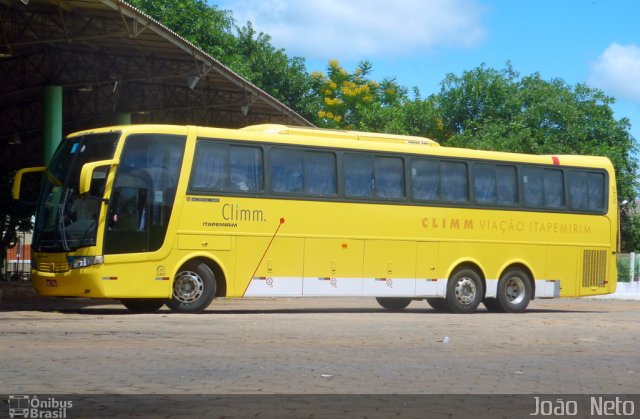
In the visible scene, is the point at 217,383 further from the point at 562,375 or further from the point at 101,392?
the point at 562,375

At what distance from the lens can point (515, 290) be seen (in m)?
25.7

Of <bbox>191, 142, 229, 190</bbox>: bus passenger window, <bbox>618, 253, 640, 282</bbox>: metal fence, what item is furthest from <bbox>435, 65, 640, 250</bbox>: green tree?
<bbox>191, 142, 229, 190</bbox>: bus passenger window

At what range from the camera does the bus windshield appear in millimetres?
20344

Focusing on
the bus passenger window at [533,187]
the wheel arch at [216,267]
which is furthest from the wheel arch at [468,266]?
the wheel arch at [216,267]

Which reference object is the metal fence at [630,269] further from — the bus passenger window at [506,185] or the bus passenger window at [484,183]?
the bus passenger window at [484,183]

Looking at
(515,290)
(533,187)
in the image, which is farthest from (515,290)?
(533,187)

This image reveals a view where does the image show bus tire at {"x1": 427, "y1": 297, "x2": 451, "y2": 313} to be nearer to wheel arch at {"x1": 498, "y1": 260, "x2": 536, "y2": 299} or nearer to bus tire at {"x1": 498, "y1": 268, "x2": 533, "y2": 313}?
bus tire at {"x1": 498, "y1": 268, "x2": 533, "y2": 313}

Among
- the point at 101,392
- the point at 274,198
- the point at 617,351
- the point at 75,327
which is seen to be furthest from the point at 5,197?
the point at 101,392

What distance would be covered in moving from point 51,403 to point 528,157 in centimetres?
1862

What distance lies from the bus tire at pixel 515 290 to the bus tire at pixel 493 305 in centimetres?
11

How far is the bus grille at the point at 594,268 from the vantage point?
2647 cm

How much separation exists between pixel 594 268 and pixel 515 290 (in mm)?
2259

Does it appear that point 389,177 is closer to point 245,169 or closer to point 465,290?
point 465,290

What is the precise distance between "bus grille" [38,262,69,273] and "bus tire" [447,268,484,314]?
8.44 m
